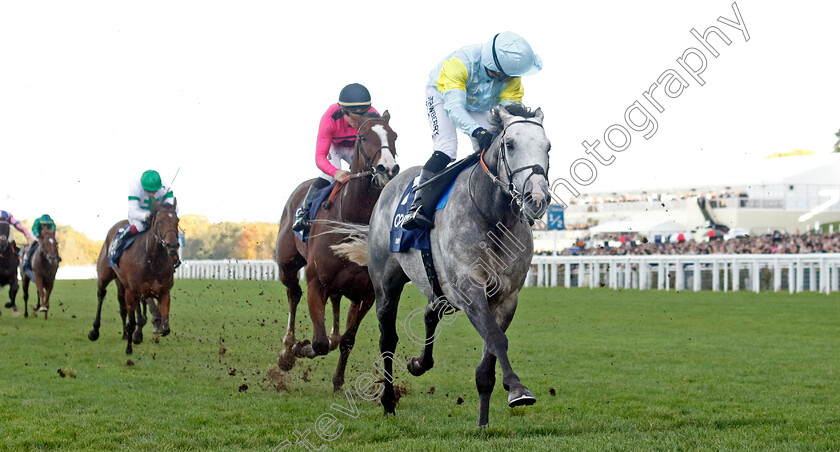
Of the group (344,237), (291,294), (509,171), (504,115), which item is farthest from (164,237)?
(509,171)

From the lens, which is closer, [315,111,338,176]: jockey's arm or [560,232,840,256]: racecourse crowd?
[315,111,338,176]: jockey's arm

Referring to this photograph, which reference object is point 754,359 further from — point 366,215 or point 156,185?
point 156,185

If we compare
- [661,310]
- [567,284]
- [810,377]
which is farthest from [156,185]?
[567,284]

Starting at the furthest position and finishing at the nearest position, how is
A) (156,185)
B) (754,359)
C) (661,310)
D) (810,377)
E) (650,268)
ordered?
(650,268) < (661,310) < (156,185) < (754,359) < (810,377)

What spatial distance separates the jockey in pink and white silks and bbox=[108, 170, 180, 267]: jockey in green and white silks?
315 centimetres

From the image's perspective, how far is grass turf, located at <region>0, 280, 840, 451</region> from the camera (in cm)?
467

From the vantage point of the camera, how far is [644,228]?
3300 centimetres

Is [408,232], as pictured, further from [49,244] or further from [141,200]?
[49,244]

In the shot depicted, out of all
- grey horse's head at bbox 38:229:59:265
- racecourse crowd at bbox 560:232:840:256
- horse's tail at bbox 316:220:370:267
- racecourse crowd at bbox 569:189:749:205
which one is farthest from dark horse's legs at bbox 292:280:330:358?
racecourse crowd at bbox 569:189:749:205

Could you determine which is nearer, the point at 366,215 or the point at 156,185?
the point at 366,215

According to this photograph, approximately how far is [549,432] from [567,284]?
16.4m

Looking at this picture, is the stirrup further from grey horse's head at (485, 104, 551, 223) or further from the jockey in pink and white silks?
grey horse's head at (485, 104, 551, 223)

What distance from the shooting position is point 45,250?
14.1 meters

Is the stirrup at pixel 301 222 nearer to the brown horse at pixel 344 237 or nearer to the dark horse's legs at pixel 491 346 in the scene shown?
the brown horse at pixel 344 237
